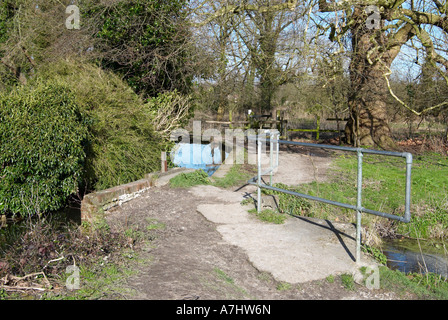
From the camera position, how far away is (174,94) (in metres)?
12.1

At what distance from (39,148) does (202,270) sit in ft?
14.3

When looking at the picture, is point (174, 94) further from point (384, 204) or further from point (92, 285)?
point (92, 285)

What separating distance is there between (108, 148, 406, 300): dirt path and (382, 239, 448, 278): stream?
4.08 feet

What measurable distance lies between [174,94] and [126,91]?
7.43 ft

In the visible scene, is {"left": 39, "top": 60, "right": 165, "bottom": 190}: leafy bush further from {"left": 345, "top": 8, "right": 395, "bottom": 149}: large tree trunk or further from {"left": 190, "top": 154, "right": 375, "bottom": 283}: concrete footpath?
{"left": 345, "top": 8, "right": 395, "bottom": 149}: large tree trunk

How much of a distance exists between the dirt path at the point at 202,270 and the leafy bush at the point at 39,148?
1790mm

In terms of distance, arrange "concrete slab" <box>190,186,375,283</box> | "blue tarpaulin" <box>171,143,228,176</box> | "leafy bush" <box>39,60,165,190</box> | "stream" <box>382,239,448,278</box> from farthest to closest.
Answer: "blue tarpaulin" <box>171,143,228,176</box> → "leafy bush" <box>39,60,165,190</box> → "stream" <box>382,239,448,278</box> → "concrete slab" <box>190,186,375,283</box>

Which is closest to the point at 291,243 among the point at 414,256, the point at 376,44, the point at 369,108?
the point at 414,256

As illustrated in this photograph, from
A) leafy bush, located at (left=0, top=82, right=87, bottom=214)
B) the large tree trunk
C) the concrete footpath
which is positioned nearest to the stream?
the concrete footpath

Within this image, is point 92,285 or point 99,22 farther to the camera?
point 99,22

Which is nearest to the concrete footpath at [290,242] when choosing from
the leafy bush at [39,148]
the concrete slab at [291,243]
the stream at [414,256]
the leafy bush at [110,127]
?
the concrete slab at [291,243]

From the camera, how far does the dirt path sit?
11.5 ft
